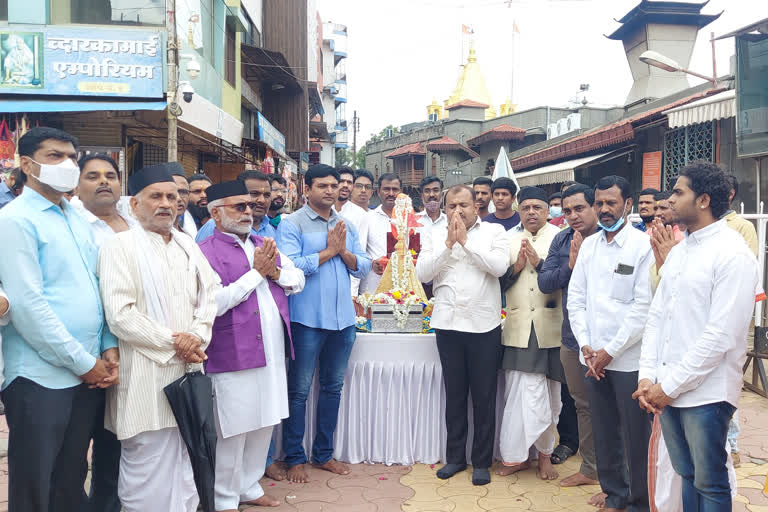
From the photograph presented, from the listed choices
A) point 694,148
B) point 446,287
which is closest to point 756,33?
point 694,148

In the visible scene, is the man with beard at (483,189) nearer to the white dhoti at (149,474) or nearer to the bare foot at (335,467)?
the bare foot at (335,467)

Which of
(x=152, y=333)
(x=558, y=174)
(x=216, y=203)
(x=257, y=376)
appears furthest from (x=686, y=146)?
(x=152, y=333)

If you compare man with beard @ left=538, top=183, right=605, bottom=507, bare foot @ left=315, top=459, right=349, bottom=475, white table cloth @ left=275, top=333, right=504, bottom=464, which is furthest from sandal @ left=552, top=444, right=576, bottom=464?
bare foot @ left=315, top=459, right=349, bottom=475

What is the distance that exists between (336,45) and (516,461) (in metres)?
52.1

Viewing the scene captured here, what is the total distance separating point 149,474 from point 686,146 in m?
10.6

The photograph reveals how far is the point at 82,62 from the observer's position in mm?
9711

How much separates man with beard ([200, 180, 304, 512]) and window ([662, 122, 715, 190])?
843cm

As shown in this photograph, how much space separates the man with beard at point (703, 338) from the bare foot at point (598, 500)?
104 centimetres

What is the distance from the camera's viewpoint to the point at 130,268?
2.86 meters

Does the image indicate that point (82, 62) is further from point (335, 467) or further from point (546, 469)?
point (546, 469)

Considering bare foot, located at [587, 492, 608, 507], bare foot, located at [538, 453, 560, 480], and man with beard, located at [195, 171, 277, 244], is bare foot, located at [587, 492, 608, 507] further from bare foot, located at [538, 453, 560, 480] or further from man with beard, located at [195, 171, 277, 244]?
man with beard, located at [195, 171, 277, 244]

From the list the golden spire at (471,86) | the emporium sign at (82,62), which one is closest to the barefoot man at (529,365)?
the emporium sign at (82,62)

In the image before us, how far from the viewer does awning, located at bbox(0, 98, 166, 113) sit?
30.4 ft

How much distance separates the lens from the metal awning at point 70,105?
9.27 meters
